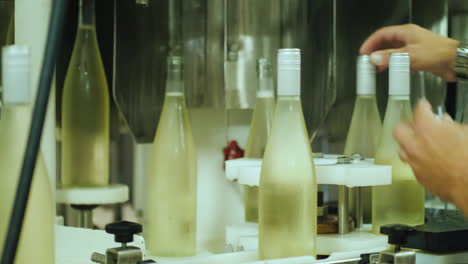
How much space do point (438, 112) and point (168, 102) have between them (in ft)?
2.91

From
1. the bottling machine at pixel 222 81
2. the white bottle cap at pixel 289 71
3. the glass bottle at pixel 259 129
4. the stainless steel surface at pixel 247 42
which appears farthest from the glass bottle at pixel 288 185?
the stainless steel surface at pixel 247 42

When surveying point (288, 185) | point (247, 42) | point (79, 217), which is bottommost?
point (79, 217)

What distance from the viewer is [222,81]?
1259 millimetres

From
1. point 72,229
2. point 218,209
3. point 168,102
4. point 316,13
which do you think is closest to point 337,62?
point 316,13

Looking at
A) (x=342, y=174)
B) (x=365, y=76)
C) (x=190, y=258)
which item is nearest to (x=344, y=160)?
(x=342, y=174)

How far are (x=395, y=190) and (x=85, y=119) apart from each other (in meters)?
0.46

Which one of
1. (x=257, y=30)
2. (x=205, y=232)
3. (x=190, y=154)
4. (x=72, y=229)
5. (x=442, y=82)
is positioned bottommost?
(x=205, y=232)

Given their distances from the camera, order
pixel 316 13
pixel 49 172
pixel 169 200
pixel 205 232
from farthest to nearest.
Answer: pixel 205 232, pixel 316 13, pixel 169 200, pixel 49 172

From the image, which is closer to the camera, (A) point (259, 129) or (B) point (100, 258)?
(B) point (100, 258)

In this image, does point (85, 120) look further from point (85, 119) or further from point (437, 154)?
point (437, 154)

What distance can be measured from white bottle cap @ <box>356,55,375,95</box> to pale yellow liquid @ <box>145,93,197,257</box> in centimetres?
30

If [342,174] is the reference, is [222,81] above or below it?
above

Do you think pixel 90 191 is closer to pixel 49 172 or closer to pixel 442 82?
pixel 49 172

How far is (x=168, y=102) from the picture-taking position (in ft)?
2.47
